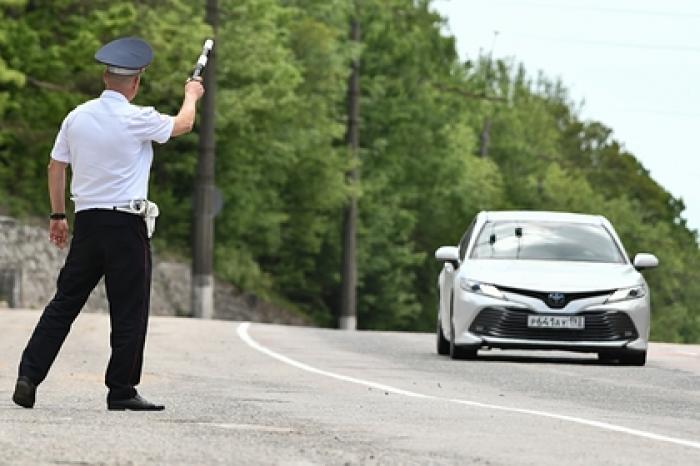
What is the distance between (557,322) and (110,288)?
1019 centimetres

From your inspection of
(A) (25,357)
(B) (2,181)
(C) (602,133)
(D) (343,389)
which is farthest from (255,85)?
(C) (602,133)

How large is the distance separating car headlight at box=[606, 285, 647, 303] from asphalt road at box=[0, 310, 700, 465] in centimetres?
66

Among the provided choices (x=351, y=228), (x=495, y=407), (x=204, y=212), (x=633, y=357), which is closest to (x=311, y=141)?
(x=351, y=228)

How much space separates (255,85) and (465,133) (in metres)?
33.7

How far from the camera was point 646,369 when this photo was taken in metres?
22.5

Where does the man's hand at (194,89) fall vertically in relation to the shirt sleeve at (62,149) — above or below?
above

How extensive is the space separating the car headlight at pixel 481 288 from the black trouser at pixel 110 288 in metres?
10.00

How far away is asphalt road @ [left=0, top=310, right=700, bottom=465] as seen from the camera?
10.5m

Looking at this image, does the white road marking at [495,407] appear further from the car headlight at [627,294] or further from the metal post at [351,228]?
the metal post at [351,228]

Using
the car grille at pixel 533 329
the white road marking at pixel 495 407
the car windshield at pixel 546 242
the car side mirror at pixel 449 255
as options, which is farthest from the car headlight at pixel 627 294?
the white road marking at pixel 495 407

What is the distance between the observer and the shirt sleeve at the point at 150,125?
12.9 metres

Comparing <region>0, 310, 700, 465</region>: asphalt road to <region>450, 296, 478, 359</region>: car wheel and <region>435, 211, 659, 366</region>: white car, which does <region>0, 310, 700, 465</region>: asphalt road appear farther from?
<region>435, 211, 659, 366</region>: white car

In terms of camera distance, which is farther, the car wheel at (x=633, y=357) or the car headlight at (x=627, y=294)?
the car wheel at (x=633, y=357)

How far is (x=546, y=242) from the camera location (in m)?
24.0
